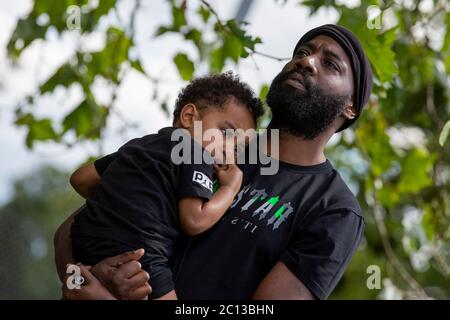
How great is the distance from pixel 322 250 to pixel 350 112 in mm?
376

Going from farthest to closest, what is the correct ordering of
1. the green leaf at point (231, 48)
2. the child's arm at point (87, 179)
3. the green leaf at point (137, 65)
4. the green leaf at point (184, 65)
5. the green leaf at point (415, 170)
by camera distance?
the green leaf at point (415, 170) → the green leaf at point (137, 65) → the green leaf at point (184, 65) → the green leaf at point (231, 48) → the child's arm at point (87, 179)

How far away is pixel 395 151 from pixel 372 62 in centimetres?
122

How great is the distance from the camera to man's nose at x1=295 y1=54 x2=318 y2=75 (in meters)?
1.50

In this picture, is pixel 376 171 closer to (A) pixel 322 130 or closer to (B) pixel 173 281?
(A) pixel 322 130

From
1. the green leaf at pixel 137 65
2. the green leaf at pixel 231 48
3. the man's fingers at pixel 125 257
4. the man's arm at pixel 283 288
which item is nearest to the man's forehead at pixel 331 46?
the man's arm at pixel 283 288

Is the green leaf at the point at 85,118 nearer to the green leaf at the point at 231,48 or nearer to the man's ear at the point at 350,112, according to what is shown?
the green leaf at the point at 231,48

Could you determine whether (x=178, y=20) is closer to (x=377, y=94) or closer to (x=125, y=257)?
(x=377, y=94)

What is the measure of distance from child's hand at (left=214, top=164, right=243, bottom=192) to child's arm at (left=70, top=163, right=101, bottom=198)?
0.84 feet

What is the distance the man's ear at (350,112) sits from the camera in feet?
5.20

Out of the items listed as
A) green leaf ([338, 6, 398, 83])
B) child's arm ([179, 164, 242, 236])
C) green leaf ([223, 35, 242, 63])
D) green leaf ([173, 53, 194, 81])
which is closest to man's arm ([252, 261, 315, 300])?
child's arm ([179, 164, 242, 236])

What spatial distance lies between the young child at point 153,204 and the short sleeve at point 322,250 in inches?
6.0

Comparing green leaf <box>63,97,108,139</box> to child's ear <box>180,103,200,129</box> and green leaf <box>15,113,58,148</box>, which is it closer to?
green leaf <box>15,113,58,148</box>

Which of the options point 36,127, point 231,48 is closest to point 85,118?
point 36,127

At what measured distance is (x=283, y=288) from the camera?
131 cm
